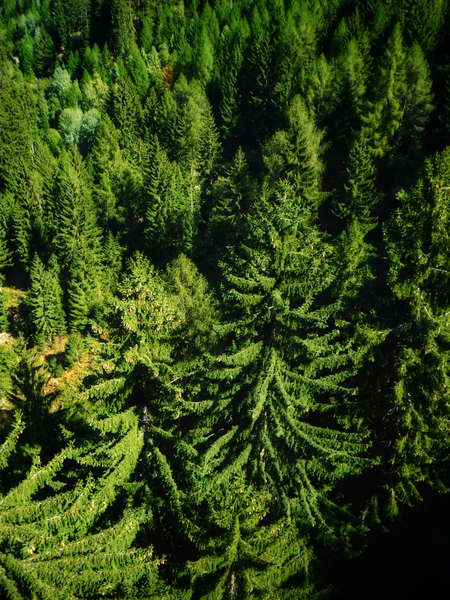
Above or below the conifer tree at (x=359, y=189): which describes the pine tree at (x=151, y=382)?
below

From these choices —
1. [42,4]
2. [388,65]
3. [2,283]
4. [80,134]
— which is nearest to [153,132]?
[80,134]

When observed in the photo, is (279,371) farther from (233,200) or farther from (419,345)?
(233,200)

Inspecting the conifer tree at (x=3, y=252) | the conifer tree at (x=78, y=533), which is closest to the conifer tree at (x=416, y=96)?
the conifer tree at (x=78, y=533)

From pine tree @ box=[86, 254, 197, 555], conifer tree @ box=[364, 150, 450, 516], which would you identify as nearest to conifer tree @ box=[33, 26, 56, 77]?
pine tree @ box=[86, 254, 197, 555]

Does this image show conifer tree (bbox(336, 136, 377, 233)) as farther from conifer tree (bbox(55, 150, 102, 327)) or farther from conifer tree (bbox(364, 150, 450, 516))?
conifer tree (bbox(55, 150, 102, 327))

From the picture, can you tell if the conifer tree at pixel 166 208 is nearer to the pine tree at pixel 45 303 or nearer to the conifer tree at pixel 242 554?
the pine tree at pixel 45 303

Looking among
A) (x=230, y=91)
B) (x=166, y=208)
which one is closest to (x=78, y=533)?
(x=166, y=208)

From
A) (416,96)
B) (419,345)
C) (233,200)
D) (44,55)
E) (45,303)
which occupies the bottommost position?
(419,345)
